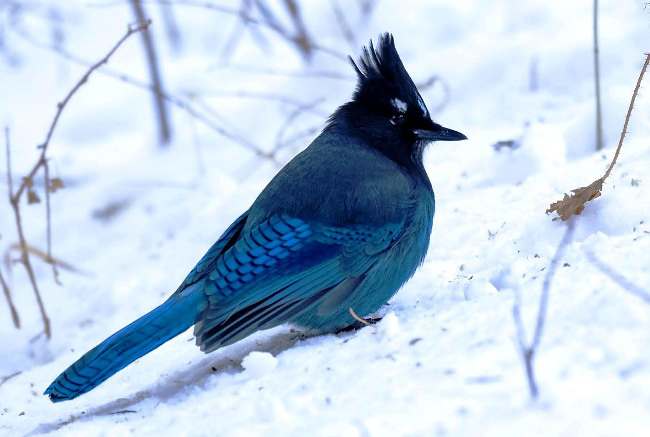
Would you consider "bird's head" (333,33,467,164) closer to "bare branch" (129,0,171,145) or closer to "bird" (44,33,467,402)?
"bird" (44,33,467,402)

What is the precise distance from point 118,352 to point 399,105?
4.61 feet

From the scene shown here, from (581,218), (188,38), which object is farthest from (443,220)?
(188,38)

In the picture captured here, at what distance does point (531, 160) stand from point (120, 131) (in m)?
5.31

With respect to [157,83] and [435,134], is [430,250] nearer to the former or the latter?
[435,134]

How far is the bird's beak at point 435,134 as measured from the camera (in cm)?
324

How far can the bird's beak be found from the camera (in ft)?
10.6

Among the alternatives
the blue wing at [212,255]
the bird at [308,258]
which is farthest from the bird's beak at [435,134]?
the blue wing at [212,255]

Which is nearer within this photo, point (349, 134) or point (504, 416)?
point (504, 416)

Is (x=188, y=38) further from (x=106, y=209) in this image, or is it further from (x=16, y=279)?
(x=16, y=279)

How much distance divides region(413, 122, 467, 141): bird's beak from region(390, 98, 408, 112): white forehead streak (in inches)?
3.7

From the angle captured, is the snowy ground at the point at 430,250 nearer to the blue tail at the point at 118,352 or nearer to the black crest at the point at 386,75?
the blue tail at the point at 118,352

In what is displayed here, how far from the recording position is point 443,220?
3721 mm

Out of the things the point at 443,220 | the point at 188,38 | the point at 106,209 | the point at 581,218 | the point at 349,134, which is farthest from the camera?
the point at 188,38

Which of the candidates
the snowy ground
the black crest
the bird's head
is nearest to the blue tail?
the snowy ground
